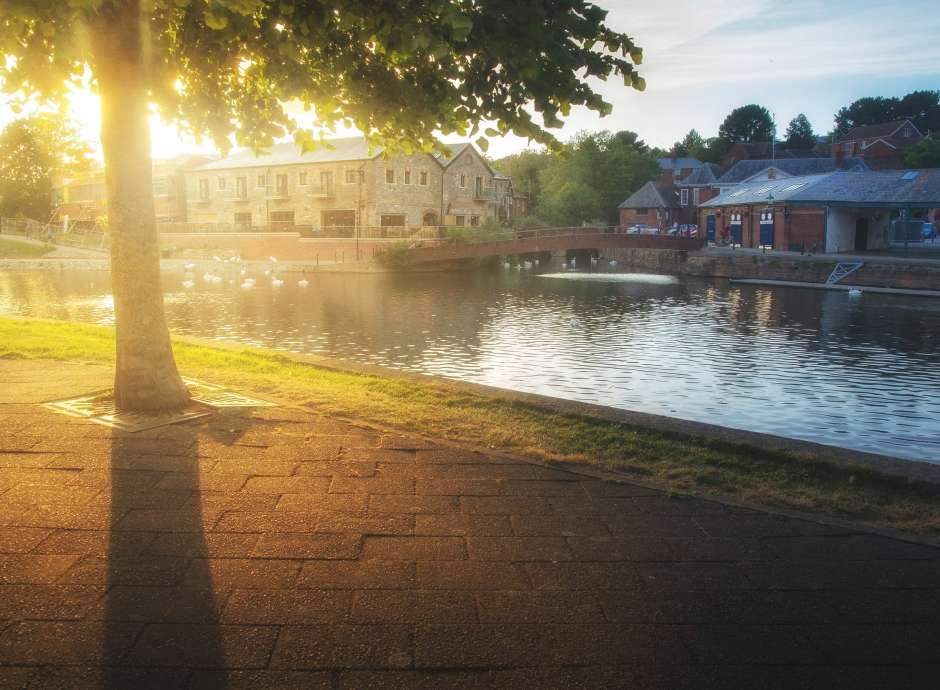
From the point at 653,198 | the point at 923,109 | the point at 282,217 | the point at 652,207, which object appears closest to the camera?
the point at 282,217

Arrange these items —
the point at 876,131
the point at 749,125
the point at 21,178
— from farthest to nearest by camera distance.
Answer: the point at 749,125 → the point at 876,131 → the point at 21,178

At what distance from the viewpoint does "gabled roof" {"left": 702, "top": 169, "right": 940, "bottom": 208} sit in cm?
4397

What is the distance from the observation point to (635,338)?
872 inches

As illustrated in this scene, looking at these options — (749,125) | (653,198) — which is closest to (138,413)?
(653,198)

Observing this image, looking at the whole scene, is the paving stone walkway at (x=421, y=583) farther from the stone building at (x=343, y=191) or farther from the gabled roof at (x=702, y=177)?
the gabled roof at (x=702, y=177)

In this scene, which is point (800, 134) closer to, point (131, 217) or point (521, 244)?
point (521, 244)

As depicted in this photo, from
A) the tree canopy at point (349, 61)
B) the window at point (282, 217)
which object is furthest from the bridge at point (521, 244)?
the tree canopy at point (349, 61)

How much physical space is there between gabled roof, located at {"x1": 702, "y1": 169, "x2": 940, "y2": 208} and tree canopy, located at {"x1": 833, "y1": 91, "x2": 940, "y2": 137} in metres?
72.4

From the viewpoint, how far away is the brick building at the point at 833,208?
45.3 m

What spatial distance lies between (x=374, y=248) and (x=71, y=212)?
58.0m

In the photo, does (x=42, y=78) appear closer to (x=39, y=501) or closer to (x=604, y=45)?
(x=39, y=501)

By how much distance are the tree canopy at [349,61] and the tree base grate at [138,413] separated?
3232mm

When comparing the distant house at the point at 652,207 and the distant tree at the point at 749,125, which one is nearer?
the distant house at the point at 652,207

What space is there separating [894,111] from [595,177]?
60805mm
